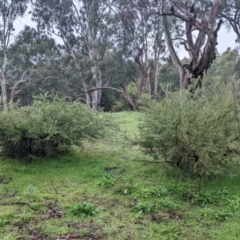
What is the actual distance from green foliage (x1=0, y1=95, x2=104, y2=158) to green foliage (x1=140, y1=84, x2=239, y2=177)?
119cm

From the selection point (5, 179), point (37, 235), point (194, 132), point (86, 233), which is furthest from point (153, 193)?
point (5, 179)

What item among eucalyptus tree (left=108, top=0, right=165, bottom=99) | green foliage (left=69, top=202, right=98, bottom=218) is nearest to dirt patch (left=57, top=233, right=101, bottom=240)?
green foliage (left=69, top=202, right=98, bottom=218)

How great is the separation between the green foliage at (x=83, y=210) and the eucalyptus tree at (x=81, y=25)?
17.9 metres

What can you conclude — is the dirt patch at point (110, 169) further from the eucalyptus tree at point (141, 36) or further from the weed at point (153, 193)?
the eucalyptus tree at point (141, 36)

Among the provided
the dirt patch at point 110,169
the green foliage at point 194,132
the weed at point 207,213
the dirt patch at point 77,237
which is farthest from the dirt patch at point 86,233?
the dirt patch at point 110,169

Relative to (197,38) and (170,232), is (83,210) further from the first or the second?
(197,38)

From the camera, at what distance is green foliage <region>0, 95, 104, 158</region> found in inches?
219

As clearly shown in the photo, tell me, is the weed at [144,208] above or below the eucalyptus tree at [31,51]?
below

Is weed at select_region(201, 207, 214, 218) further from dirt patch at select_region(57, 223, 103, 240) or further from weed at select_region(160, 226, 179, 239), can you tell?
dirt patch at select_region(57, 223, 103, 240)

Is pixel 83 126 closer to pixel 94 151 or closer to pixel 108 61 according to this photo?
pixel 94 151

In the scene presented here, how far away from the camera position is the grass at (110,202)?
350 centimetres

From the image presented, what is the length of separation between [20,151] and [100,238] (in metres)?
3.15

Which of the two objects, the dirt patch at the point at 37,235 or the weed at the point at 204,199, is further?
the weed at the point at 204,199

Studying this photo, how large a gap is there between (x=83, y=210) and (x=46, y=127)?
2000 millimetres
